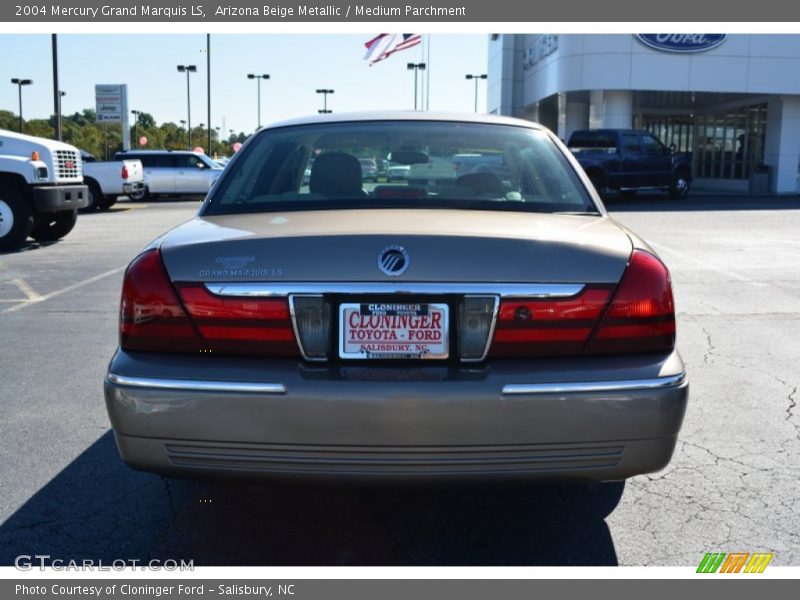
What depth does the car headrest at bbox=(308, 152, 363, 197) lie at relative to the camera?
12.2 ft

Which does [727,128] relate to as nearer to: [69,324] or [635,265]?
[69,324]

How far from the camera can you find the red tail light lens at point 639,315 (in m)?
2.91

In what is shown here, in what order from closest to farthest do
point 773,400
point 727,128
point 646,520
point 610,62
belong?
1. point 646,520
2. point 773,400
3. point 610,62
4. point 727,128

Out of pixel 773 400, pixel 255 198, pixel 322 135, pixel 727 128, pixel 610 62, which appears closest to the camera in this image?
pixel 255 198

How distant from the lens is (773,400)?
5188 mm

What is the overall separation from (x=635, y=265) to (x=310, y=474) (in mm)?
1251

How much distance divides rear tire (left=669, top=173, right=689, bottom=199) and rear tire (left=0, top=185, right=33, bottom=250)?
749 inches

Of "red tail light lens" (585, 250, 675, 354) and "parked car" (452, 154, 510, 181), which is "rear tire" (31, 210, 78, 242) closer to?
"parked car" (452, 154, 510, 181)

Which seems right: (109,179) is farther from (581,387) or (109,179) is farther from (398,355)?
(581,387)

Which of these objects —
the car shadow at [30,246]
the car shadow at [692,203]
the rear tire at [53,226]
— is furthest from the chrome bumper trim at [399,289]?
the car shadow at [692,203]

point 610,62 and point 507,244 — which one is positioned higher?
point 610,62

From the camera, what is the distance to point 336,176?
3.79 metres

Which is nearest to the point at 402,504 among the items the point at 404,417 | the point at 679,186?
the point at 404,417
